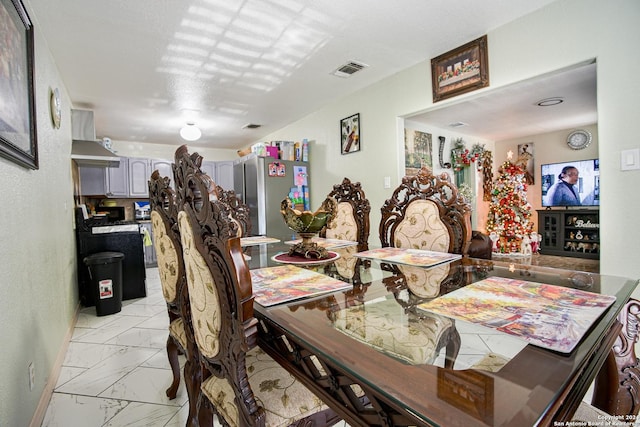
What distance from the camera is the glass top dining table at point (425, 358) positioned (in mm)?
458

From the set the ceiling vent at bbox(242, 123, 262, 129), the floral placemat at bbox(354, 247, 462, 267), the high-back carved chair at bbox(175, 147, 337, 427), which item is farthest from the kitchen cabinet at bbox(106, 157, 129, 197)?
the high-back carved chair at bbox(175, 147, 337, 427)

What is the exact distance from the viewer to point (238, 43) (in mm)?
2506

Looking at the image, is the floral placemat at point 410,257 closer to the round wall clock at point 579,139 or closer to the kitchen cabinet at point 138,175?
the kitchen cabinet at point 138,175

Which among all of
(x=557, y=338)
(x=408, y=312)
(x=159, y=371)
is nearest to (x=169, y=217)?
(x=408, y=312)

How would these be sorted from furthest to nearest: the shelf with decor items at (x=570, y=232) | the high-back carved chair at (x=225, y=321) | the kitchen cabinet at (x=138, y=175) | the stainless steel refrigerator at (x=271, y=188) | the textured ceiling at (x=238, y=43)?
the kitchen cabinet at (x=138, y=175)
the shelf with decor items at (x=570, y=232)
the stainless steel refrigerator at (x=271, y=188)
the textured ceiling at (x=238, y=43)
the high-back carved chair at (x=225, y=321)

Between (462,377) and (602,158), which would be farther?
(602,158)

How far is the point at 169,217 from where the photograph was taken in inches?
53.2

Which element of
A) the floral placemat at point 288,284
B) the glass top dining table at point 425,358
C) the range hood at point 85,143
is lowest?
the glass top dining table at point 425,358

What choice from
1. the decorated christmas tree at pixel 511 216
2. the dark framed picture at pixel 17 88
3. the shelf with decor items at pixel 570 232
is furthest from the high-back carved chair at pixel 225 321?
the shelf with decor items at pixel 570 232

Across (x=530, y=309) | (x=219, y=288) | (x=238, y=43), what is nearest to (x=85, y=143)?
(x=238, y=43)

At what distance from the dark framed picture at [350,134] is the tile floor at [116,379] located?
109 inches

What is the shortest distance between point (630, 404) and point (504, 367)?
77 centimetres

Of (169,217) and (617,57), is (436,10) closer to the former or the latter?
(617,57)

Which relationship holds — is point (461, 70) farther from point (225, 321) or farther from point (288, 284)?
point (225, 321)
